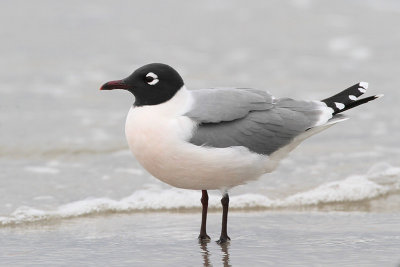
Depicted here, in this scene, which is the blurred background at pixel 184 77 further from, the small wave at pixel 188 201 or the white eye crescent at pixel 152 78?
the white eye crescent at pixel 152 78

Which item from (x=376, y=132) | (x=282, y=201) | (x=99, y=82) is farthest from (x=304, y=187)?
(x=99, y=82)

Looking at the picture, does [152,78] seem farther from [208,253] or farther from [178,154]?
[208,253]

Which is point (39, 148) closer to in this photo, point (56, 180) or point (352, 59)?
point (56, 180)

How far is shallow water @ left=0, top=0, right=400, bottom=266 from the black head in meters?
1.07

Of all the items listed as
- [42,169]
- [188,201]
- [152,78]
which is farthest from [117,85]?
[42,169]

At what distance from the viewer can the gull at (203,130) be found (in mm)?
6008

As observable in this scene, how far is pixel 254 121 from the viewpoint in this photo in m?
6.38

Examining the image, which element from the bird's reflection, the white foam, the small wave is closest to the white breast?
the bird's reflection

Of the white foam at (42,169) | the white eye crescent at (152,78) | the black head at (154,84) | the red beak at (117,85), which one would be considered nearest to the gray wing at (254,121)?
the black head at (154,84)

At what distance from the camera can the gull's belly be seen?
598 centimetres

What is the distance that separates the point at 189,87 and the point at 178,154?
22.3 feet

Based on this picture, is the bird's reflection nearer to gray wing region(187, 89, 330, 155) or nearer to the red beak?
gray wing region(187, 89, 330, 155)

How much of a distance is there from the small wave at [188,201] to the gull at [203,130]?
1357 millimetres

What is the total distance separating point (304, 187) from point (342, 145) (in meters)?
1.77
